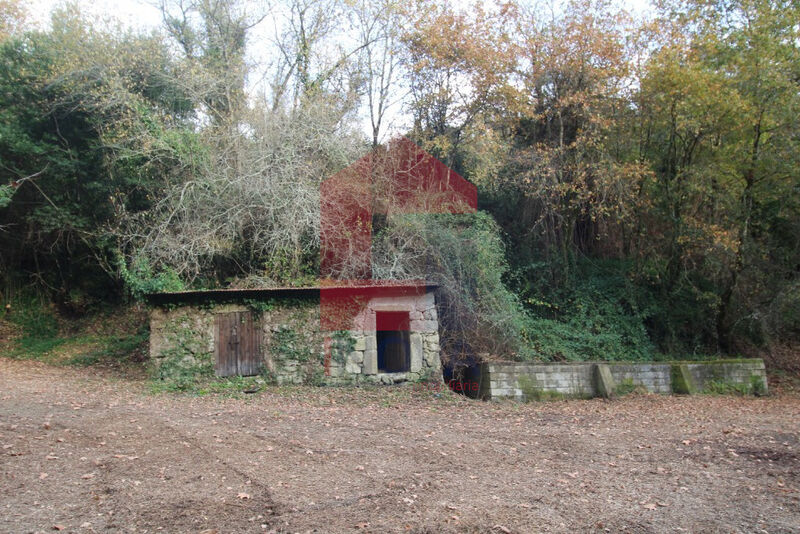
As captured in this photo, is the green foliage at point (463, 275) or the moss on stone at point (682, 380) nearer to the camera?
the moss on stone at point (682, 380)

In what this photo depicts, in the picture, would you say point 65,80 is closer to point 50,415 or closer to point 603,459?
point 50,415

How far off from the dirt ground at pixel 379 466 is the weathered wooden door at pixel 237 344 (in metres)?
0.98

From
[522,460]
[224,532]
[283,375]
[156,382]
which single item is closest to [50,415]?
[156,382]

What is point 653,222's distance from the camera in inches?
539

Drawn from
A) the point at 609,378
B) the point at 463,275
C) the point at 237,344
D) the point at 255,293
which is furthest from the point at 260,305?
the point at 609,378

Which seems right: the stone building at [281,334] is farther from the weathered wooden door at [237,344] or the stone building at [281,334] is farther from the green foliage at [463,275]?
the green foliage at [463,275]

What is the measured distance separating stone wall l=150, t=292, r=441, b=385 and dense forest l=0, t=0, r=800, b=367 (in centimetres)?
90

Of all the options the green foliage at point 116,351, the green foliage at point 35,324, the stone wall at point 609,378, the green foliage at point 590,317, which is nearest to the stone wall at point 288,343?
the stone wall at point 609,378

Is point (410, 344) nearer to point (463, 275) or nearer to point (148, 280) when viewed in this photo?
point (463, 275)

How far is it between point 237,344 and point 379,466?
5346 millimetres

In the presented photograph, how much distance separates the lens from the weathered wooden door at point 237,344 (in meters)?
10.0

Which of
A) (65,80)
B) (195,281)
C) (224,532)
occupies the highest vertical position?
(65,80)

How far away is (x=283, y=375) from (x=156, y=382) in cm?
227

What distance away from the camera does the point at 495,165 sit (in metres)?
12.8
